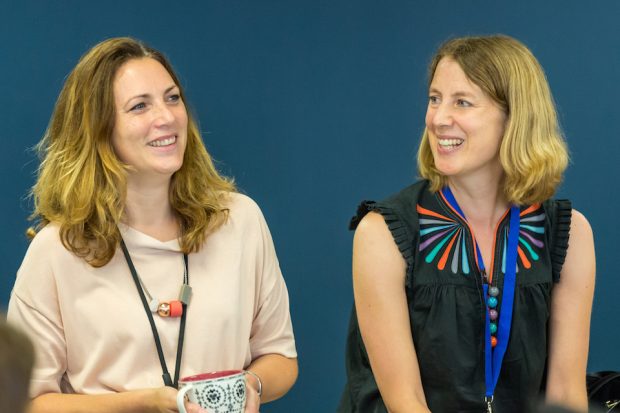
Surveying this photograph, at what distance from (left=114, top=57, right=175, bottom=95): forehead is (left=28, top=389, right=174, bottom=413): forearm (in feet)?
2.27

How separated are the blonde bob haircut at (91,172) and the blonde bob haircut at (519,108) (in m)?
0.73

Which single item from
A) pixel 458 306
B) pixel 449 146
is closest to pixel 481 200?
pixel 449 146

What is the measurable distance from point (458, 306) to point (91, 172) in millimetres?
917

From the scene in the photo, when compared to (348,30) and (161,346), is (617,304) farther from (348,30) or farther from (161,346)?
(161,346)

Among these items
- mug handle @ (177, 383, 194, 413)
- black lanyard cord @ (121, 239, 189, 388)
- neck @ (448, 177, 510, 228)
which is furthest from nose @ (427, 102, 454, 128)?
mug handle @ (177, 383, 194, 413)

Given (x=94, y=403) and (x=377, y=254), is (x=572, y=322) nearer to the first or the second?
(x=377, y=254)

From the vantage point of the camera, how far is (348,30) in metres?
3.36

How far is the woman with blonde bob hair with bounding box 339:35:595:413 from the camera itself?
2.31 meters

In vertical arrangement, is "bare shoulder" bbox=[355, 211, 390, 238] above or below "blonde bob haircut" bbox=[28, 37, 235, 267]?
below

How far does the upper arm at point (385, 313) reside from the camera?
228cm

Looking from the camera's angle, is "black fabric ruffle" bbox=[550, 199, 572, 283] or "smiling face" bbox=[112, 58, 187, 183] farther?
"black fabric ruffle" bbox=[550, 199, 572, 283]

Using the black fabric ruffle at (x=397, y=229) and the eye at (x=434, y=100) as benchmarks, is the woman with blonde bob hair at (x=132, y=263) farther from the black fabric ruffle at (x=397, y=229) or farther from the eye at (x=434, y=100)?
the eye at (x=434, y=100)

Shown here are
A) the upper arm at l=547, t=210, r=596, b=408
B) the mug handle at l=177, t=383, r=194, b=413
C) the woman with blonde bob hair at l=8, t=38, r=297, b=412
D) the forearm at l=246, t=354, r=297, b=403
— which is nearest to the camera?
the mug handle at l=177, t=383, r=194, b=413

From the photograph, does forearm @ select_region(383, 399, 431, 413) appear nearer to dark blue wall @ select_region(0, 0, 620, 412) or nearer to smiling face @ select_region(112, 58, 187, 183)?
smiling face @ select_region(112, 58, 187, 183)
